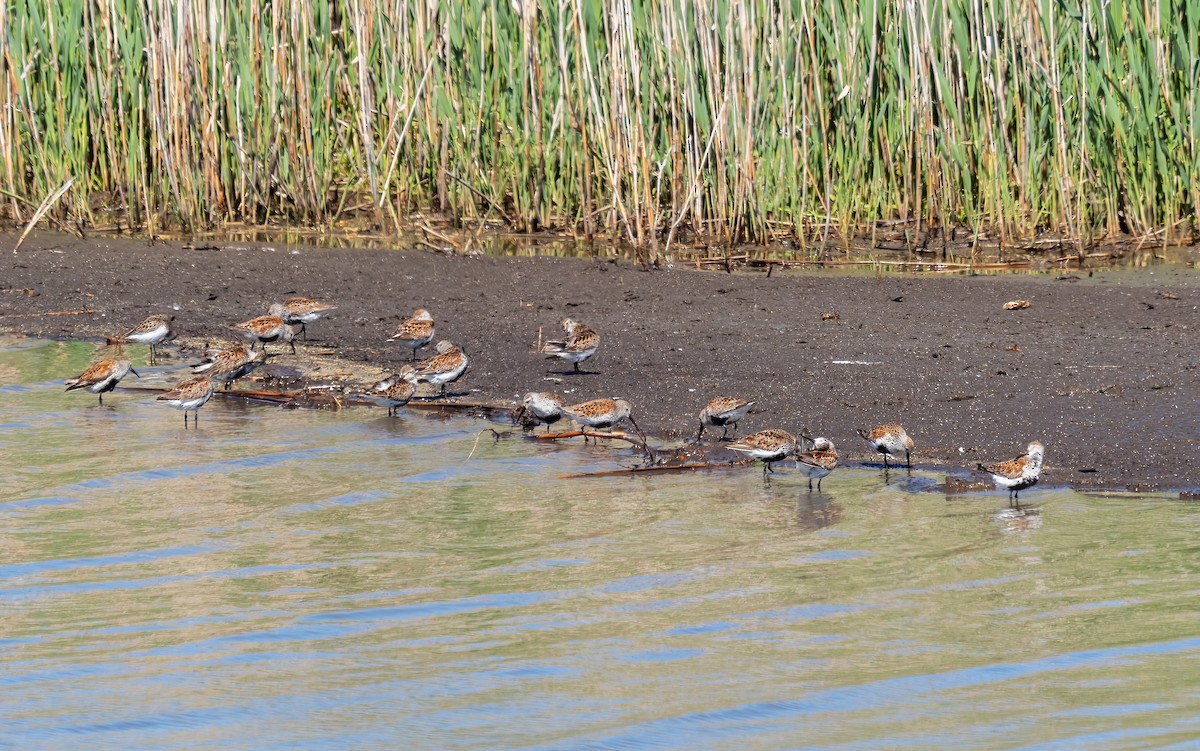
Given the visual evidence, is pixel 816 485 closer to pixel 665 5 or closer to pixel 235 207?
pixel 665 5

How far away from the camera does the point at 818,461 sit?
746cm

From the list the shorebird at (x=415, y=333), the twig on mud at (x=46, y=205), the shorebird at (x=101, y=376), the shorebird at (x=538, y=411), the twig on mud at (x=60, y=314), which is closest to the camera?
the shorebird at (x=538, y=411)

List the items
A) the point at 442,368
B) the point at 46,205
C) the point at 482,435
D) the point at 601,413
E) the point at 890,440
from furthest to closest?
the point at 46,205, the point at 442,368, the point at 482,435, the point at 601,413, the point at 890,440

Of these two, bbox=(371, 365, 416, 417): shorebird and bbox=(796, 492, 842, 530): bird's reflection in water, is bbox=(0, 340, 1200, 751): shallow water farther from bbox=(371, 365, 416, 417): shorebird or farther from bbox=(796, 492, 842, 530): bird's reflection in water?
bbox=(371, 365, 416, 417): shorebird

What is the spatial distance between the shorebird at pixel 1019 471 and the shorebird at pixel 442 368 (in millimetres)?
3561

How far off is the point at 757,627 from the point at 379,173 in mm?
11161

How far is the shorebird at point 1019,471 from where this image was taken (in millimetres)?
7051

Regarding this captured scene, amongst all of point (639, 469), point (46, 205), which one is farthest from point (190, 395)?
point (46, 205)

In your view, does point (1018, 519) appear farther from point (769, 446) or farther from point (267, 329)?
point (267, 329)

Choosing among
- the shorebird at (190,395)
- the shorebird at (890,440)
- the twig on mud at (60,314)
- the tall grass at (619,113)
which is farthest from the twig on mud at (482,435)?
the twig on mud at (60,314)

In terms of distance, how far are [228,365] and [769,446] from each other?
3.86 m

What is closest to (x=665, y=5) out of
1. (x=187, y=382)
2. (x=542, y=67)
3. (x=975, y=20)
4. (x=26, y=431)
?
(x=542, y=67)

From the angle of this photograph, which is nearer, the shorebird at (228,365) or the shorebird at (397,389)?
the shorebird at (397,389)

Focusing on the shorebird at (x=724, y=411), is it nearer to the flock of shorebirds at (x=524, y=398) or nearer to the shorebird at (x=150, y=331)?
the flock of shorebirds at (x=524, y=398)
